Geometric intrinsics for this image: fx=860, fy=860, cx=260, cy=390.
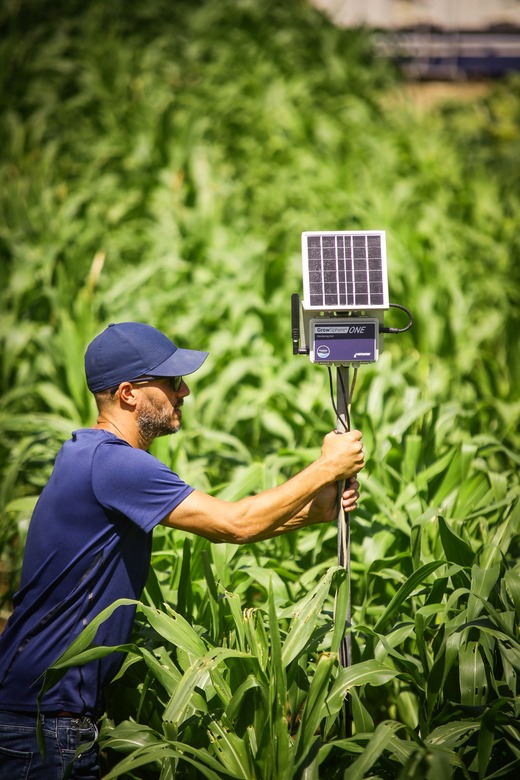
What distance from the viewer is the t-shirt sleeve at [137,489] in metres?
2.04

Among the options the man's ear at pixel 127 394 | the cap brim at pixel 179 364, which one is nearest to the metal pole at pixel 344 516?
the cap brim at pixel 179 364

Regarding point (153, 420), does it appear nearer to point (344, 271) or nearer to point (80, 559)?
point (80, 559)

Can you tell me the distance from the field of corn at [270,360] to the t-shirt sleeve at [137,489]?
31cm

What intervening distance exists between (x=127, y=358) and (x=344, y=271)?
60 centimetres

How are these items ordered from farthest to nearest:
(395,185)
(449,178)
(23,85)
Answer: (23,85)
(449,178)
(395,185)

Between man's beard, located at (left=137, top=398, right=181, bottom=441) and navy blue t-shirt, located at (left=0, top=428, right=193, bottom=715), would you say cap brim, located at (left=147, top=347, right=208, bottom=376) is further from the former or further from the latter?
navy blue t-shirt, located at (left=0, top=428, right=193, bottom=715)

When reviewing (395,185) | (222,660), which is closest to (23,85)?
(395,185)

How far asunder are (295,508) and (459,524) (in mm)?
914

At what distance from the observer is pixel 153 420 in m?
2.28

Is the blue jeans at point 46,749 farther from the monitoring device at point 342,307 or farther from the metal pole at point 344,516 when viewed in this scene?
the monitoring device at point 342,307

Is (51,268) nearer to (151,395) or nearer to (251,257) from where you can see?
(251,257)

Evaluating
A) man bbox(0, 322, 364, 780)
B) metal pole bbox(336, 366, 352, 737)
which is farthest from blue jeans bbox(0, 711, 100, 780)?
metal pole bbox(336, 366, 352, 737)

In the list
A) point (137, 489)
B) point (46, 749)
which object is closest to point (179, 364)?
point (137, 489)

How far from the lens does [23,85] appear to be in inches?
344
